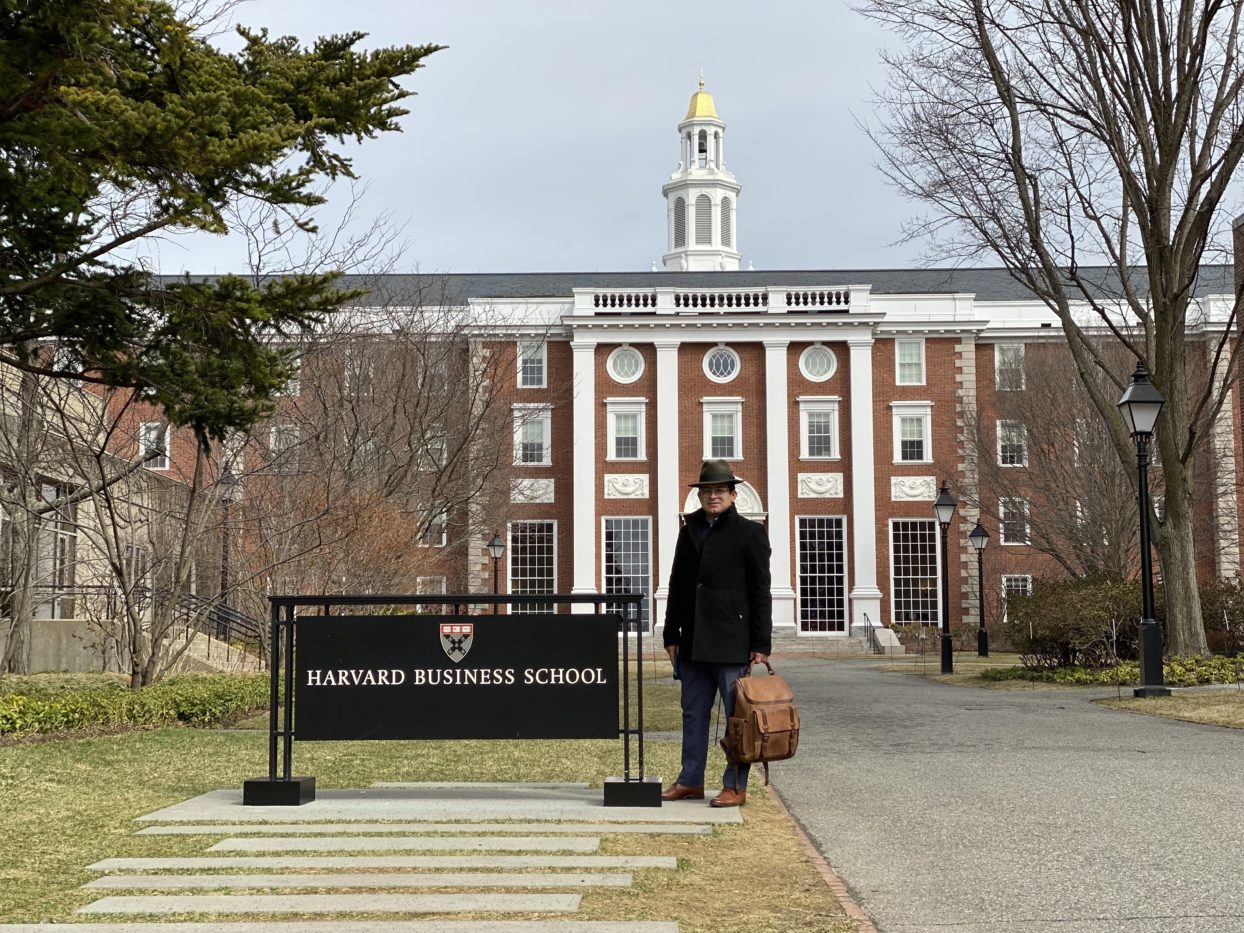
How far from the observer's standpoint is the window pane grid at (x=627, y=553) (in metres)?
46.3

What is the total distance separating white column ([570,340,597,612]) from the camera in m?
46.2

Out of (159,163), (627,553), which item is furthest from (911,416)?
(159,163)

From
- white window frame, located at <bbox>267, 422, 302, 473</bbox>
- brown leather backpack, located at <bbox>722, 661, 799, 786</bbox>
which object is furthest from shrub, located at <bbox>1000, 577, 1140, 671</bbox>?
brown leather backpack, located at <bbox>722, 661, 799, 786</bbox>

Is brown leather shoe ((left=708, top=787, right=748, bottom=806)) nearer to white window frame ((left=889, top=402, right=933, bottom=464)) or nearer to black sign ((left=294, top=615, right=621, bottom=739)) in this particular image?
black sign ((left=294, top=615, right=621, bottom=739))

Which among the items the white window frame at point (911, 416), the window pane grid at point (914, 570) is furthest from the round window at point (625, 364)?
the window pane grid at point (914, 570)

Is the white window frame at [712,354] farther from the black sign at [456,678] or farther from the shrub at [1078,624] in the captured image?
the black sign at [456,678]

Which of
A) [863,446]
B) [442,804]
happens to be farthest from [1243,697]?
[863,446]

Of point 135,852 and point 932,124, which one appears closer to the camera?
point 135,852

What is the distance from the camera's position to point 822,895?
222 inches

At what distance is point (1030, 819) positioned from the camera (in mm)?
7531

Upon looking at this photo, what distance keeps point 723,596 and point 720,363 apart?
131 feet

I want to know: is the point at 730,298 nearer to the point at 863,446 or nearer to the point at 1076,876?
the point at 863,446

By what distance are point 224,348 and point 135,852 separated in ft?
19.5

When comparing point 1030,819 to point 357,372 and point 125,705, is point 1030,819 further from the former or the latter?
point 357,372
